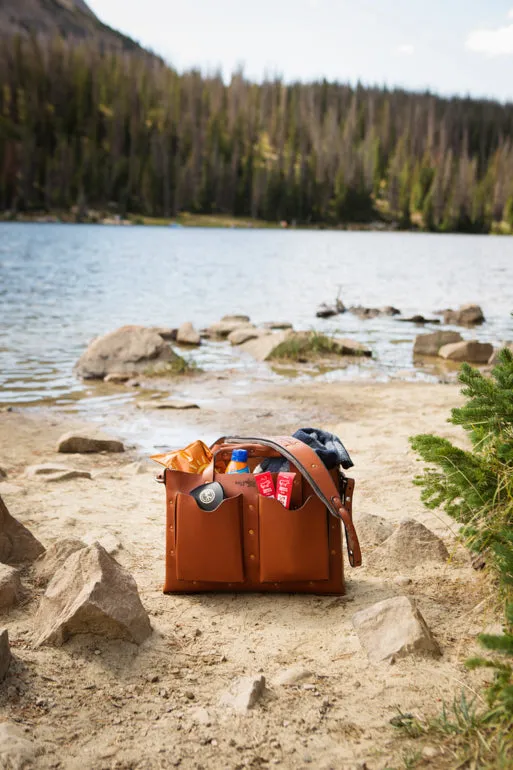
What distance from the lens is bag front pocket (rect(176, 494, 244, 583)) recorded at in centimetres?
422

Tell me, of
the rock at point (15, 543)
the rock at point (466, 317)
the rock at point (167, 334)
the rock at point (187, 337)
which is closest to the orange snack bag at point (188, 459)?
the rock at point (15, 543)

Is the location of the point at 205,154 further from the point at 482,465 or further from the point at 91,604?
the point at 91,604

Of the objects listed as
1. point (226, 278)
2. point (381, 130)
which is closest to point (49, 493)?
point (226, 278)

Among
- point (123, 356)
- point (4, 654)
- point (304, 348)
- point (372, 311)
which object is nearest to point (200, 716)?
point (4, 654)

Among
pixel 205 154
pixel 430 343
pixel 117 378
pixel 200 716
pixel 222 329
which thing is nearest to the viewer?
pixel 200 716

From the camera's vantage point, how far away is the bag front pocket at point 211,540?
13.8ft

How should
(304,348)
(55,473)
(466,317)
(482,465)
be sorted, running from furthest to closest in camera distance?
1. (466,317)
2. (304,348)
3. (55,473)
4. (482,465)

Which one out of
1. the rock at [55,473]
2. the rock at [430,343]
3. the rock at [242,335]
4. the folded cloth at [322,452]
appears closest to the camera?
the folded cloth at [322,452]

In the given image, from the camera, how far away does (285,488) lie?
13.8ft

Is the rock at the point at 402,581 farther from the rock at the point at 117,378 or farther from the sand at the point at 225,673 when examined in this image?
the rock at the point at 117,378

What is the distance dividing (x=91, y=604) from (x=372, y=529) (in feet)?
7.33

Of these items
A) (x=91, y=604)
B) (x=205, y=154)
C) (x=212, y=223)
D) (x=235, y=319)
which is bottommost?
(x=212, y=223)

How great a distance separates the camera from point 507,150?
172000mm

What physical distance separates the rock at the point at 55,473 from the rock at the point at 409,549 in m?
3.07
